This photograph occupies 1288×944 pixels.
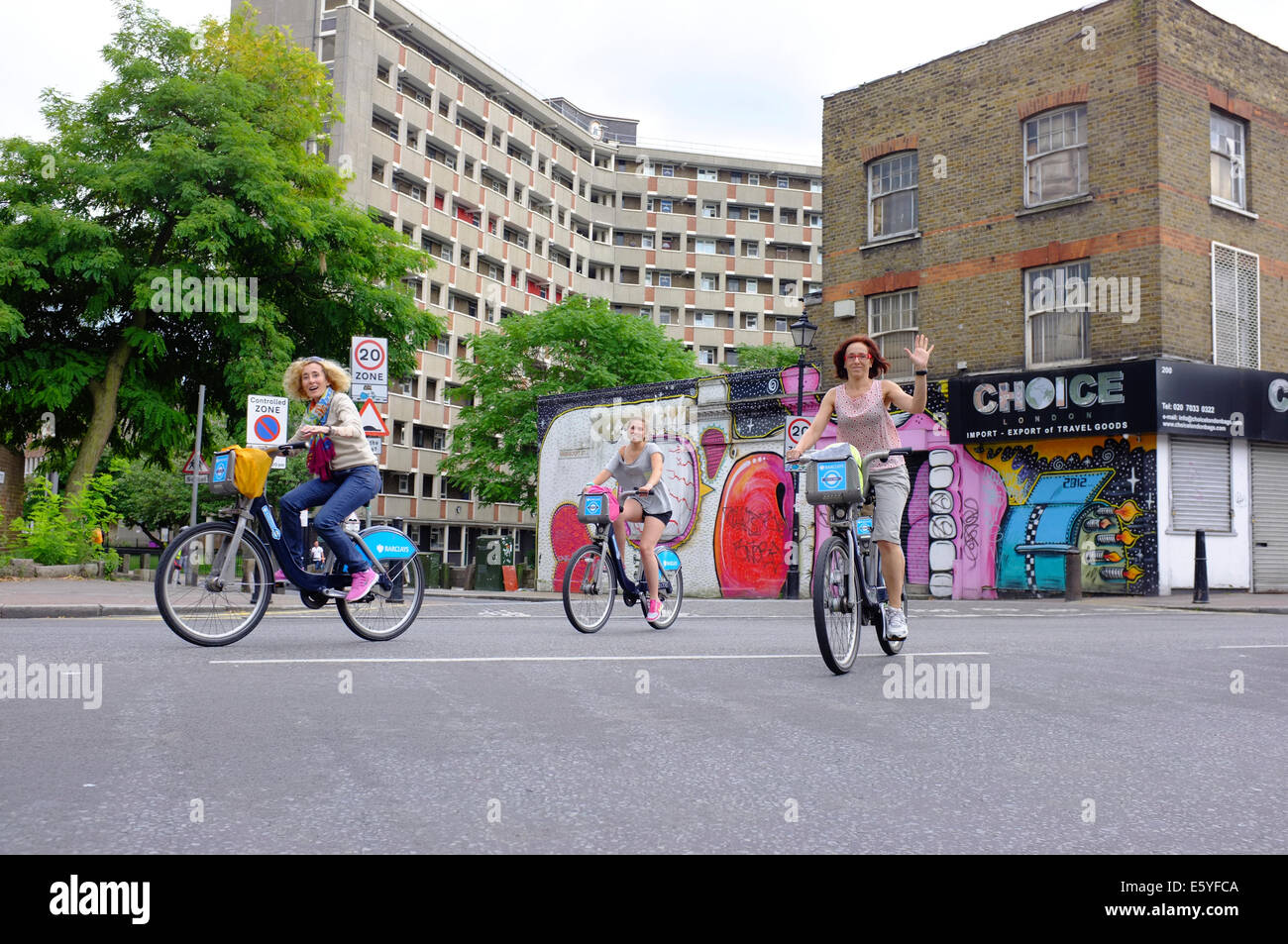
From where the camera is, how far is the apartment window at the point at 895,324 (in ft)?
82.8

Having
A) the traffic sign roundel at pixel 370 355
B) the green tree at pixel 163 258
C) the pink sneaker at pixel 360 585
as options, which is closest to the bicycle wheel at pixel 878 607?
the pink sneaker at pixel 360 585

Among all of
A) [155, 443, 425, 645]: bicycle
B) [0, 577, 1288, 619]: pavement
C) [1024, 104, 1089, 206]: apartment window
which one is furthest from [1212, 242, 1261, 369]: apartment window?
[155, 443, 425, 645]: bicycle

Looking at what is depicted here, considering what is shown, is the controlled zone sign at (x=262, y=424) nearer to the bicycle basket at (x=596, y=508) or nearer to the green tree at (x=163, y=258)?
the green tree at (x=163, y=258)

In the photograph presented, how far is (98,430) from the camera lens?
25.5m

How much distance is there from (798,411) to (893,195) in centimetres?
520

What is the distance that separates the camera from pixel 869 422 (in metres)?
7.29

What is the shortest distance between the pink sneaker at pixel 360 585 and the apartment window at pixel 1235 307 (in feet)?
60.6

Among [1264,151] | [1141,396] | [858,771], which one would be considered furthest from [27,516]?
[1264,151]

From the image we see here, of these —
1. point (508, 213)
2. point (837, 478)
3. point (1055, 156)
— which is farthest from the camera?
point (508, 213)

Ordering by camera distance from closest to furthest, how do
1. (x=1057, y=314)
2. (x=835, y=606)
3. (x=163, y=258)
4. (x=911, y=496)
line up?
1. (x=835, y=606)
2. (x=1057, y=314)
3. (x=911, y=496)
4. (x=163, y=258)

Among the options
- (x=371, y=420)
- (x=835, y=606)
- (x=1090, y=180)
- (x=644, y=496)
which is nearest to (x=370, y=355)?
(x=371, y=420)

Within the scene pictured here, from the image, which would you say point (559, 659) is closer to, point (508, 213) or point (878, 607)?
point (878, 607)

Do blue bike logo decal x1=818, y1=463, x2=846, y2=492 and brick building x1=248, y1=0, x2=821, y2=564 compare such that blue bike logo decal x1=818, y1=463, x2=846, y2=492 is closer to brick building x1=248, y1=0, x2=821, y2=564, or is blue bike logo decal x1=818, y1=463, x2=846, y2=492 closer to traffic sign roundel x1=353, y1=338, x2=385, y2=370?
traffic sign roundel x1=353, y1=338, x2=385, y2=370

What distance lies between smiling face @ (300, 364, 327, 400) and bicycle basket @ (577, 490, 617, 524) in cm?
277
